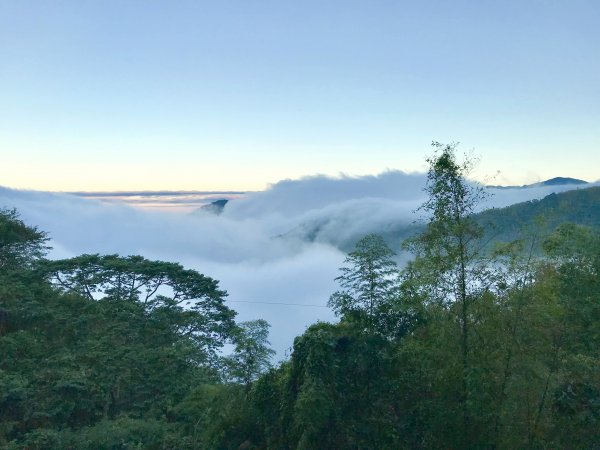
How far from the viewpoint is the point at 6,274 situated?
29.8 meters

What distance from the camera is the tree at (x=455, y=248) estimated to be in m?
11.7

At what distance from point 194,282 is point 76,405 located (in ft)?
34.9

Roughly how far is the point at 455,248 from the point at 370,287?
2.52m

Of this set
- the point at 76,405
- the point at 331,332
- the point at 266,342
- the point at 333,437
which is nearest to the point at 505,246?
the point at 331,332

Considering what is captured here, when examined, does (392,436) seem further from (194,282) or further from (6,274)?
(6,274)

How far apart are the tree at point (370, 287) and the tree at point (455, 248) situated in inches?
46.7

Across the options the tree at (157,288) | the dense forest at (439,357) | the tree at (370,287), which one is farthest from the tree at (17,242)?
the tree at (370,287)

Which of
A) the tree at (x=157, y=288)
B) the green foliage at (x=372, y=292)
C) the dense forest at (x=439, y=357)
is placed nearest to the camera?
the dense forest at (x=439, y=357)

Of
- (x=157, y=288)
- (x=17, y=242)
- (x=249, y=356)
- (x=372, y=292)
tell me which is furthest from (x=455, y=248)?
(x=17, y=242)

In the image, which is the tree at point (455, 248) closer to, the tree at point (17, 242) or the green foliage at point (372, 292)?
the green foliage at point (372, 292)

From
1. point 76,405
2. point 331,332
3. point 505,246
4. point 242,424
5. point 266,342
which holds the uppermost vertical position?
point 505,246

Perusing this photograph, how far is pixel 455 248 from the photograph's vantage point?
11.8 metres

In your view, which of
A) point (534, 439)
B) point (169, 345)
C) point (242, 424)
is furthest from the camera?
point (169, 345)

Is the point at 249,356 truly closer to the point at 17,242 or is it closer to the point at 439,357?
the point at 439,357
